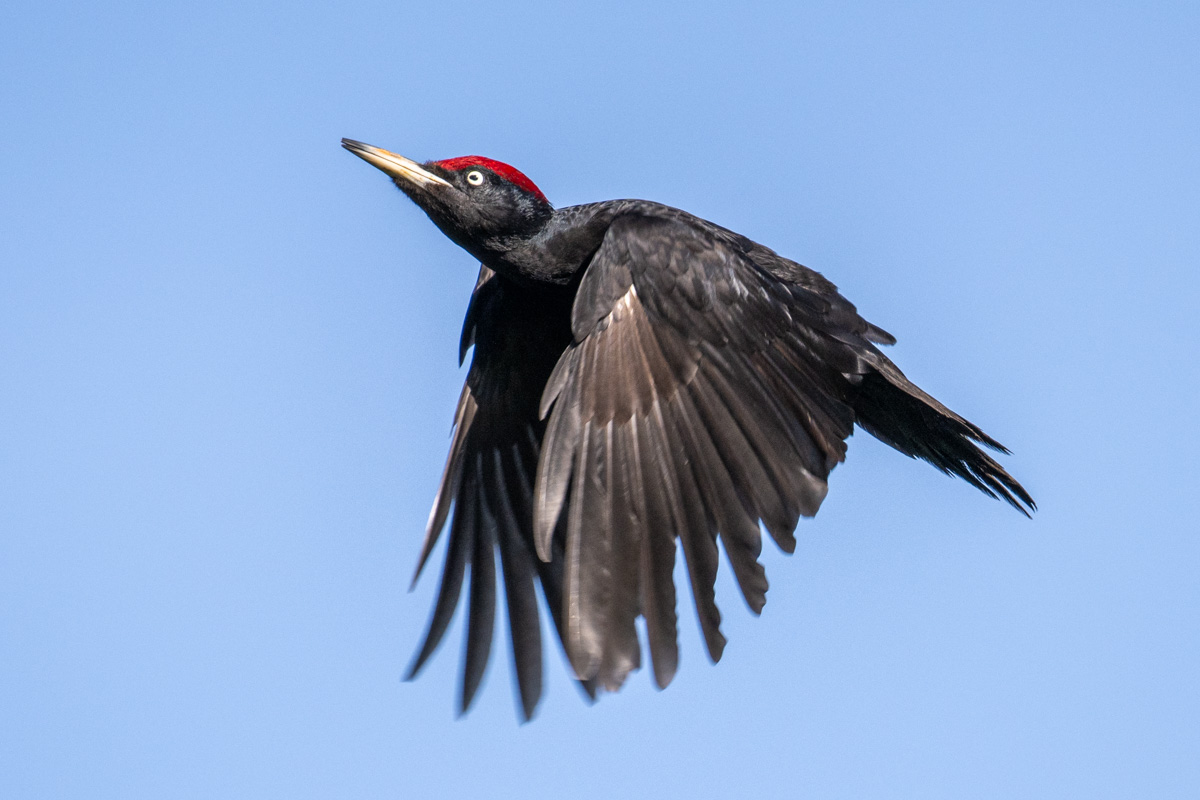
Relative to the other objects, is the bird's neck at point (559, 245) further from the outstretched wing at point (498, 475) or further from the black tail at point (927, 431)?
the black tail at point (927, 431)

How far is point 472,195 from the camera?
6371 millimetres

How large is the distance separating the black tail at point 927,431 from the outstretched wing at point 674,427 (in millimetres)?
99

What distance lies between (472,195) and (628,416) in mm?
1579

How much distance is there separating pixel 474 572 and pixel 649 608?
5.90 ft

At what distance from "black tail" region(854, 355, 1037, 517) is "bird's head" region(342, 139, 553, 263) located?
1818 mm

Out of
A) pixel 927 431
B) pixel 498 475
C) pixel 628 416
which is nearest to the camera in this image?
pixel 628 416

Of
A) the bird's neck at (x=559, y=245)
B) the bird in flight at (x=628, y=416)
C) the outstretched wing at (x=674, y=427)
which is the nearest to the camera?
the outstretched wing at (x=674, y=427)

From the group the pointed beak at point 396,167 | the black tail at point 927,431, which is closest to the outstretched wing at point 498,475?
the pointed beak at point 396,167

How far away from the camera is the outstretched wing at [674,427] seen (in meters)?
5.04

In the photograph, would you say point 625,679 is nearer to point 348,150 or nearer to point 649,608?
point 649,608

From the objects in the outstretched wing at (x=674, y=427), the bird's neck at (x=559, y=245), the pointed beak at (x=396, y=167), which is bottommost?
the outstretched wing at (x=674, y=427)

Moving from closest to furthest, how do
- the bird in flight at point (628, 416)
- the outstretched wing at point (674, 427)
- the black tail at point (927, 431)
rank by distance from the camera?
1. the outstretched wing at point (674, 427)
2. the bird in flight at point (628, 416)
3. the black tail at point (927, 431)

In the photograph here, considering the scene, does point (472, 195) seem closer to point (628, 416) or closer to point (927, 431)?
point (628, 416)

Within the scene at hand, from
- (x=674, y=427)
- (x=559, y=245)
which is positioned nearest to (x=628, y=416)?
(x=674, y=427)
